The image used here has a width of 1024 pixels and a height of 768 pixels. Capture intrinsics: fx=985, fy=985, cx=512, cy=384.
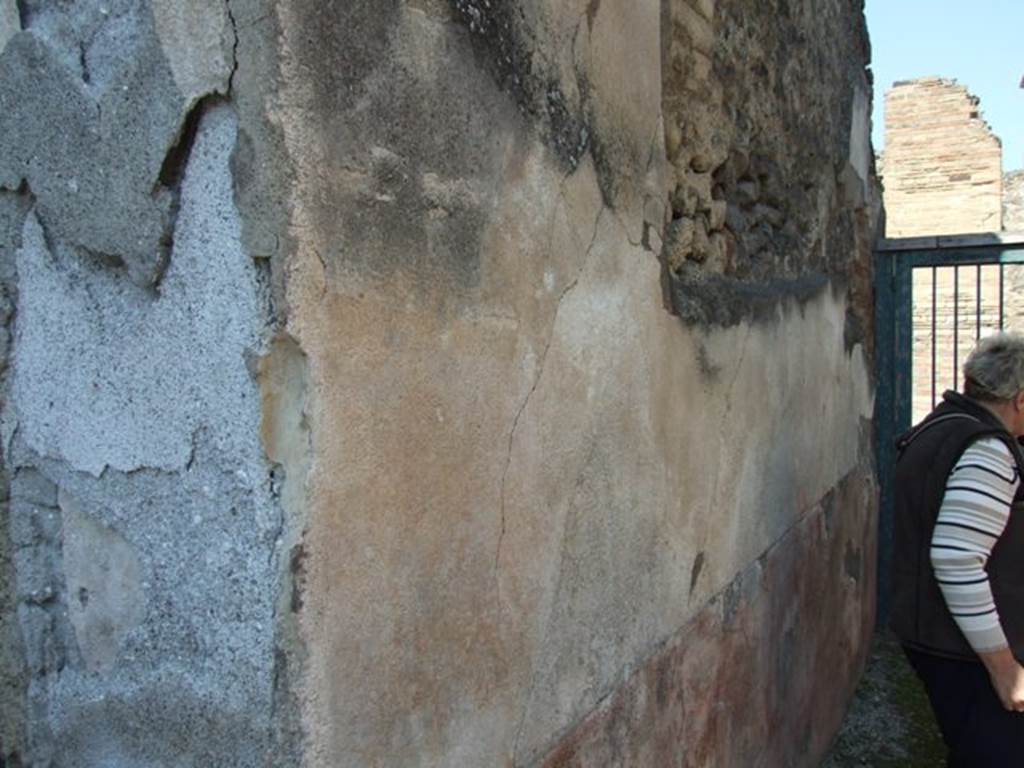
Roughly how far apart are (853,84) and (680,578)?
279 cm

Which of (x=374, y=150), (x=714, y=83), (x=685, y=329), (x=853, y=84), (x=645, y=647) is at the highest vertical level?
(x=853, y=84)

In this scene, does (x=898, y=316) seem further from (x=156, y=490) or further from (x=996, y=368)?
(x=156, y=490)

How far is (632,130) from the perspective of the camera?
1781 mm

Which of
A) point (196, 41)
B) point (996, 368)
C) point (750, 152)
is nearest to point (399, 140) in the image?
point (196, 41)

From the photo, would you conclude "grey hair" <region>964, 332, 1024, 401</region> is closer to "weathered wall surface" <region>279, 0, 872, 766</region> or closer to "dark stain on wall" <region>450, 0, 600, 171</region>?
"weathered wall surface" <region>279, 0, 872, 766</region>

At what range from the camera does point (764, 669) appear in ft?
8.87

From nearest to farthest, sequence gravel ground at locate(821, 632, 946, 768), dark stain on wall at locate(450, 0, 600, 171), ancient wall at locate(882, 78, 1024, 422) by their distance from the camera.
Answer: dark stain on wall at locate(450, 0, 600, 171) < gravel ground at locate(821, 632, 946, 768) < ancient wall at locate(882, 78, 1024, 422)

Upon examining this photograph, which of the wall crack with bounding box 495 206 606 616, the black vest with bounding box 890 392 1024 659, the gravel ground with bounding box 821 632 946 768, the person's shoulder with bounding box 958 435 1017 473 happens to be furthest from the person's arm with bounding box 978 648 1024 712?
the wall crack with bounding box 495 206 606 616

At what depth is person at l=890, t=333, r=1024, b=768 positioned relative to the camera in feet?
7.40

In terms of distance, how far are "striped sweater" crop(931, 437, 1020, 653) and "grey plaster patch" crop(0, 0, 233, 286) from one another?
1910mm

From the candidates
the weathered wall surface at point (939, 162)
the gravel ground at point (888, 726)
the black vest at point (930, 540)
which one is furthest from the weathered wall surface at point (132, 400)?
the weathered wall surface at point (939, 162)

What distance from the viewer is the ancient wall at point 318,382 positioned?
0.99 meters

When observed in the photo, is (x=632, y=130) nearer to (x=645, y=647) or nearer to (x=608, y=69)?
(x=608, y=69)

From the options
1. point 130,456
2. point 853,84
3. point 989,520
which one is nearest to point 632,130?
point 130,456
